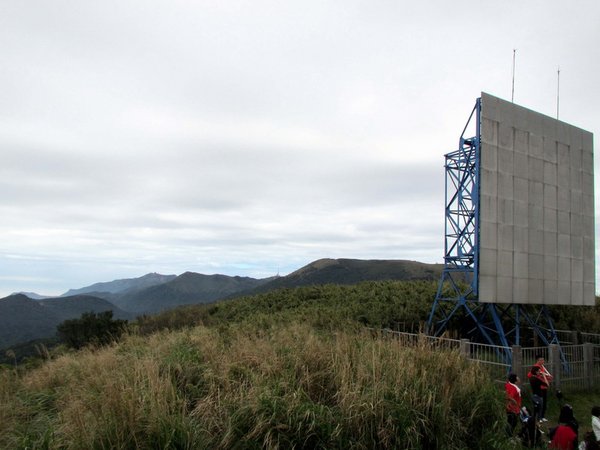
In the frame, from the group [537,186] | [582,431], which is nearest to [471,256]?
[537,186]

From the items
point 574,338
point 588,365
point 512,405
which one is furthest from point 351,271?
point 512,405

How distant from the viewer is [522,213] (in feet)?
44.2

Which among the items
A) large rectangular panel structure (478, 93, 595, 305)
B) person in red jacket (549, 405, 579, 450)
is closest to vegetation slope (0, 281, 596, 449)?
person in red jacket (549, 405, 579, 450)

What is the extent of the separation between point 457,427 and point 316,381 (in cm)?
202

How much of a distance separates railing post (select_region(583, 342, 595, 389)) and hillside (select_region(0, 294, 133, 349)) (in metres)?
136

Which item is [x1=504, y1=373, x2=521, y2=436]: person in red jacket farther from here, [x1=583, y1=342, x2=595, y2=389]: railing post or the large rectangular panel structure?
[x1=583, y1=342, x2=595, y2=389]: railing post

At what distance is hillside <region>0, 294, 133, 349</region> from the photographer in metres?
135

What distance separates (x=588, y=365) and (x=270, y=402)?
1087 centimetres

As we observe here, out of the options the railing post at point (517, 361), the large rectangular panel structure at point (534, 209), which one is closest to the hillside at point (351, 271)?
the large rectangular panel structure at point (534, 209)

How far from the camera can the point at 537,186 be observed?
1398 cm

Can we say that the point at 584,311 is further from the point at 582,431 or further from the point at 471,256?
the point at 582,431

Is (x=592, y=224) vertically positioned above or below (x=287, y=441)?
above

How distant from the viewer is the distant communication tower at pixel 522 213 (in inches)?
500

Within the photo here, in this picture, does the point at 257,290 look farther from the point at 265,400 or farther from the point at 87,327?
the point at 265,400
